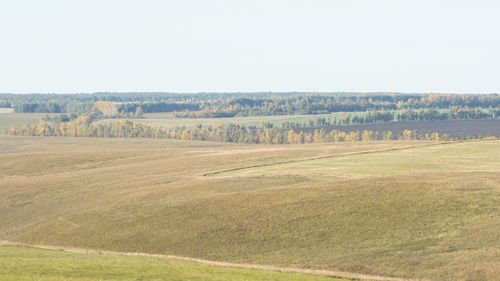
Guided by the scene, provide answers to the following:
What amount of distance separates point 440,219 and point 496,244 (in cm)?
742

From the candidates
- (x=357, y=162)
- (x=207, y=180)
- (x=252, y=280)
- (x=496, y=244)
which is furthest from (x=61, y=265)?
(x=357, y=162)

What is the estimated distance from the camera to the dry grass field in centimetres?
4100

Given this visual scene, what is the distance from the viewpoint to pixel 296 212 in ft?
170

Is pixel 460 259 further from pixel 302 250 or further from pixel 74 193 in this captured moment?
pixel 74 193

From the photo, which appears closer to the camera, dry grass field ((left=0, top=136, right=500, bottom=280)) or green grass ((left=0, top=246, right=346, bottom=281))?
green grass ((left=0, top=246, right=346, bottom=281))

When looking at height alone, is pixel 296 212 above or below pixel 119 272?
below

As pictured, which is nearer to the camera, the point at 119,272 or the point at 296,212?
the point at 119,272

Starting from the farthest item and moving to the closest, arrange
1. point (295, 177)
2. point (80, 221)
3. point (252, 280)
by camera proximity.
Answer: point (295, 177) < point (80, 221) < point (252, 280)

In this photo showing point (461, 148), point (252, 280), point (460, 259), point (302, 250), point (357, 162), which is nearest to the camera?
point (252, 280)

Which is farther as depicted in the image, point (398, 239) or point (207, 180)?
point (207, 180)

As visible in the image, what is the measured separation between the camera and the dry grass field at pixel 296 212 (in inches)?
1614

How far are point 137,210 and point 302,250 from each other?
20.4 meters

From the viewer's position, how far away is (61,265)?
1213 inches

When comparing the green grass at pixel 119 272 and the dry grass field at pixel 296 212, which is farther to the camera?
the dry grass field at pixel 296 212
